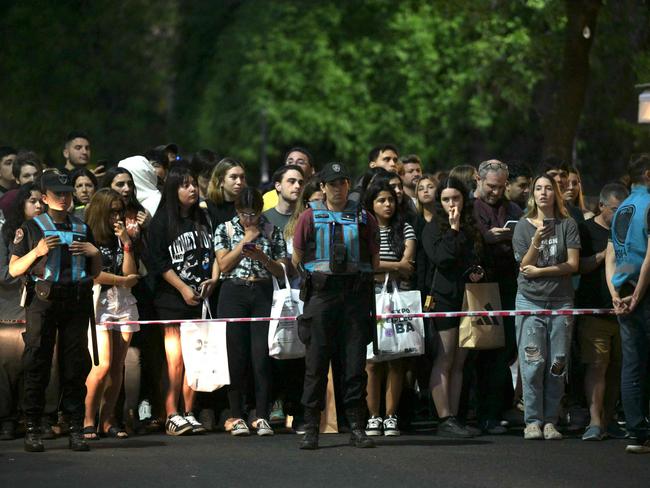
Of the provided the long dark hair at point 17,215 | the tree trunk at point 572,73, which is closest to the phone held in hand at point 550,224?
the long dark hair at point 17,215

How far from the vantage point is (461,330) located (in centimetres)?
1277

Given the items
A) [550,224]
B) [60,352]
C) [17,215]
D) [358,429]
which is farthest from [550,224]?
[17,215]

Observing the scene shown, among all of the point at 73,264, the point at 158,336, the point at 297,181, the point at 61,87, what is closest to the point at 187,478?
the point at 73,264

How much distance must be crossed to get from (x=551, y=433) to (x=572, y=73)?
11366 millimetres

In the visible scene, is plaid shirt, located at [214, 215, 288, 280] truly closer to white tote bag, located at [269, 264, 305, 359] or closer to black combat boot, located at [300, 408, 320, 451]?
white tote bag, located at [269, 264, 305, 359]

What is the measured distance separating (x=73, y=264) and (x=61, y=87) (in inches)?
862

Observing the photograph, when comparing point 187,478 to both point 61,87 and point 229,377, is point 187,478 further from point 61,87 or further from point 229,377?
point 61,87

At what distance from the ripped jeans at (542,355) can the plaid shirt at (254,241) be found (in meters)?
2.07

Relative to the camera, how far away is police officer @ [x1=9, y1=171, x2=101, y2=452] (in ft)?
37.8

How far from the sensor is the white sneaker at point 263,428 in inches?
502

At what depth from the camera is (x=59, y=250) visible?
11.6 m

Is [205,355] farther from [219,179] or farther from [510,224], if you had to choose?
[510,224]

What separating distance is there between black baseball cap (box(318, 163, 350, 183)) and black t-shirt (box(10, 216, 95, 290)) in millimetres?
1840

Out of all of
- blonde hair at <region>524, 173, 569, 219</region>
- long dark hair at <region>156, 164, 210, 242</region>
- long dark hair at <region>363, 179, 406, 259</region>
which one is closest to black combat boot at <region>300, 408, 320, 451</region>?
long dark hair at <region>363, 179, 406, 259</region>
